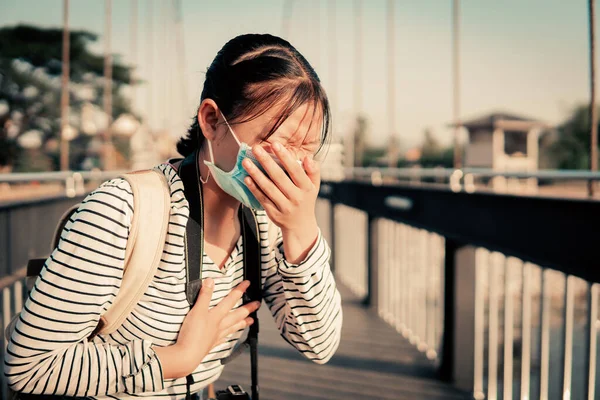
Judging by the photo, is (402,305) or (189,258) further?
(402,305)

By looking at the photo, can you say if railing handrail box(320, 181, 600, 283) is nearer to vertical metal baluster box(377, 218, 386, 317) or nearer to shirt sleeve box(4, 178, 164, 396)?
shirt sleeve box(4, 178, 164, 396)

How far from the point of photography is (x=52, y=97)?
21281 mm

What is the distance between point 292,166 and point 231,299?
0.97 feet

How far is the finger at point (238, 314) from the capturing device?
1.06 metres

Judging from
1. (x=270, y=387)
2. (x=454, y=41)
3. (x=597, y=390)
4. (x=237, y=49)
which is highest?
(x=454, y=41)

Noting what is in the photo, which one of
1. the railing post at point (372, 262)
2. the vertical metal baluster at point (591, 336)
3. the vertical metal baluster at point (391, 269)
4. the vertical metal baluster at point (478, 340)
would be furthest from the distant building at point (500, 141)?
the vertical metal baluster at point (591, 336)

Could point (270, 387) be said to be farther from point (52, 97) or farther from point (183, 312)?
point (52, 97)

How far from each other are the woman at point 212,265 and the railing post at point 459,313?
179 cm

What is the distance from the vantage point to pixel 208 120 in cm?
106

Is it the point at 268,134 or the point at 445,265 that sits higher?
the point at 268,134

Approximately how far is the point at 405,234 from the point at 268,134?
3349 mm

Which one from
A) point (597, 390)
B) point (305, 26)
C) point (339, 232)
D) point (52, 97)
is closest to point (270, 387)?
point (597, 390)

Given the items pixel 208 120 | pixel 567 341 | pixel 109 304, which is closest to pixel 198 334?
pixel 109 304

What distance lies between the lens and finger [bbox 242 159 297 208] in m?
0.92
